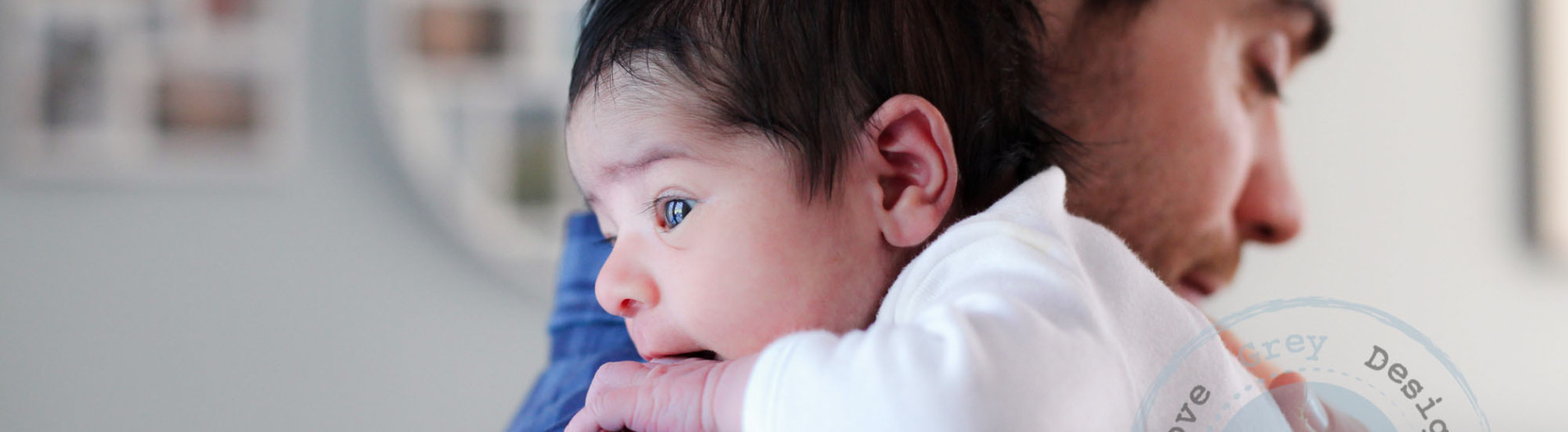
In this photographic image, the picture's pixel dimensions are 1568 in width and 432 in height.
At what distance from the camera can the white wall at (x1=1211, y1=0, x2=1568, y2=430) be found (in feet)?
7.92

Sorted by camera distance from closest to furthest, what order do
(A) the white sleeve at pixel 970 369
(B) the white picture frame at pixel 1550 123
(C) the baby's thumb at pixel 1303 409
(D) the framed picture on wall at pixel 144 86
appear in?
1. (A) the white sleeve at pixel 970 369
2. (C) the baby's thumb at pixel 1303 409
3. (D) the framed picture on wall at pixel 144 86
4. (B) the white picture frame at pixel 1550 123

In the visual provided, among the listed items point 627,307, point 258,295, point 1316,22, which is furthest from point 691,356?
point 258,295

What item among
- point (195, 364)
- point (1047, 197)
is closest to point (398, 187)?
point (195, 364)

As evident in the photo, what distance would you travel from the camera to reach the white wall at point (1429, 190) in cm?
241

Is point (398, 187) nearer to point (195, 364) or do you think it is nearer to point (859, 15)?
point (195, 364)

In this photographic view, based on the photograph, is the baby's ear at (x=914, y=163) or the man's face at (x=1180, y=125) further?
the man's face at (x=1180, y=125)

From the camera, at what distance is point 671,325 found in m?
0.67

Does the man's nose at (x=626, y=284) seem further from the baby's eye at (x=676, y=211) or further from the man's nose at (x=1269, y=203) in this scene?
the man's nose at (x=1269, y=203)

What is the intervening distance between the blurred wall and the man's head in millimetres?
1509

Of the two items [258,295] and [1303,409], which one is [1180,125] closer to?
[1303,409]

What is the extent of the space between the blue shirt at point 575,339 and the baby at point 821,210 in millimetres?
143

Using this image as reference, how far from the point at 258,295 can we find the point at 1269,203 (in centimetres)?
181

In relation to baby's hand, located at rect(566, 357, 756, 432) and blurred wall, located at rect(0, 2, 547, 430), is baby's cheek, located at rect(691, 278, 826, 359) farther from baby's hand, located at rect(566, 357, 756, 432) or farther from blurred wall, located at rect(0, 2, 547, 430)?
blurred wall, located at rect(0, 2, 547, 430)

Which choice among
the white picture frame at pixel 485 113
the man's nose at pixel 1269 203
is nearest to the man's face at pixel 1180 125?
the man's nose at pixel 1269 203
